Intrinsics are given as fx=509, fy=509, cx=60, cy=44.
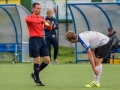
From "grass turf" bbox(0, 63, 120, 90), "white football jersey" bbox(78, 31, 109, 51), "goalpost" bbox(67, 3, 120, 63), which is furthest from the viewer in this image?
"goalpost" bbox(67, 3, 120, 63)

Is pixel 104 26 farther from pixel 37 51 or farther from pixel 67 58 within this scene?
pixel 37 51

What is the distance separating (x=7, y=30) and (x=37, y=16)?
1142 cm

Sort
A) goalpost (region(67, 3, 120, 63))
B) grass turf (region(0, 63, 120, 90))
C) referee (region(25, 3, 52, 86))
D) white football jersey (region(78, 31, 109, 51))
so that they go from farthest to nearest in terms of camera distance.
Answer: goalpost (region(67, 3, 120, 63)), referee (region(25, 3, 52, 86)), grass turf (region(0, 63, 120, 90)), white football jersey (region(78, 31, 109, 51))

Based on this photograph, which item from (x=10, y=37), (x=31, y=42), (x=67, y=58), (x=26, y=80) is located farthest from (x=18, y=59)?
(x=31, y=42)

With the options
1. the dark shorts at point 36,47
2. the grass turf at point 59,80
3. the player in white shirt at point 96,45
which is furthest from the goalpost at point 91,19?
the player in white shirt at point 96,45

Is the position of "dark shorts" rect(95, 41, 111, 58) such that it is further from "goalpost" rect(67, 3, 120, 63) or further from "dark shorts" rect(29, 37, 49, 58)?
"goalpost" rect(67, 3, 120, 63)

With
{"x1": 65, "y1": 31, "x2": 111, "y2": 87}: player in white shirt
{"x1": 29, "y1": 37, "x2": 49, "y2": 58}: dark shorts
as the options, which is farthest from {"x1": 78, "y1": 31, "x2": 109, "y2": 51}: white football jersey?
{"x1": 29, "y1": 37, "x2": 49, "y2": 58}: dark shorts

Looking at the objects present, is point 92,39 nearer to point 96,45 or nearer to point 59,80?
point 96,45

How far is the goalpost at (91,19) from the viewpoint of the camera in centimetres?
2156

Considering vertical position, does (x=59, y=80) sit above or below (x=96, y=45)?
below

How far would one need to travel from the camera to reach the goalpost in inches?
849

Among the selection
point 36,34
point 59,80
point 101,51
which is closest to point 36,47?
point 36,34

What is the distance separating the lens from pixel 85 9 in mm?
21625

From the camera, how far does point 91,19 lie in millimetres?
21969
